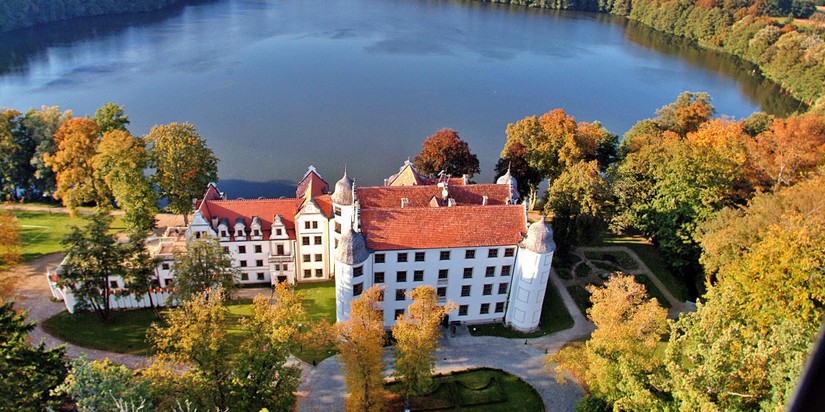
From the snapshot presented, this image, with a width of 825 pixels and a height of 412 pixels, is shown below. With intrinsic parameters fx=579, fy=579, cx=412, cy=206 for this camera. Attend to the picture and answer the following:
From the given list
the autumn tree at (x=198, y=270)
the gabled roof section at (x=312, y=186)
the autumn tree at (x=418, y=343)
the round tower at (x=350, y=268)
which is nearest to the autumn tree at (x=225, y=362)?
the autumn tree at (x=198, y=270)

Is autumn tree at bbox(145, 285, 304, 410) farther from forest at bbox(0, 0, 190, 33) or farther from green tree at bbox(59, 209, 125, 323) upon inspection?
forest at bbox(0, 0, 190, 33)

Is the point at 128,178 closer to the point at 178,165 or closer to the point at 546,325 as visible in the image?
the point at 178,165

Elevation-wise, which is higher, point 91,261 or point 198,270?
point 198,270

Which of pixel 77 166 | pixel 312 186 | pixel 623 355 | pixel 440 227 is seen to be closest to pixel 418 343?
pixel 440 227

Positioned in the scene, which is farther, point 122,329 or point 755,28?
point 755,28

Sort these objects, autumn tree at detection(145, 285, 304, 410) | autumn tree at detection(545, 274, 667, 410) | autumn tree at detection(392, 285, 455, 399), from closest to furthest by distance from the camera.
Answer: autumn tree at detection(145, 285, 304, 410) → autumn tree at detection(545, 274, 667, 410) → autumn tree at detection(392, 285, 455, 399)

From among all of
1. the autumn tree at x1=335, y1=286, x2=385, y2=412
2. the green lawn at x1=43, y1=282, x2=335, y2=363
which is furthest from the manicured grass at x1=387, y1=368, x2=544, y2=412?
the green lawn at x1=43, y1=282, x2=335, y2=363
